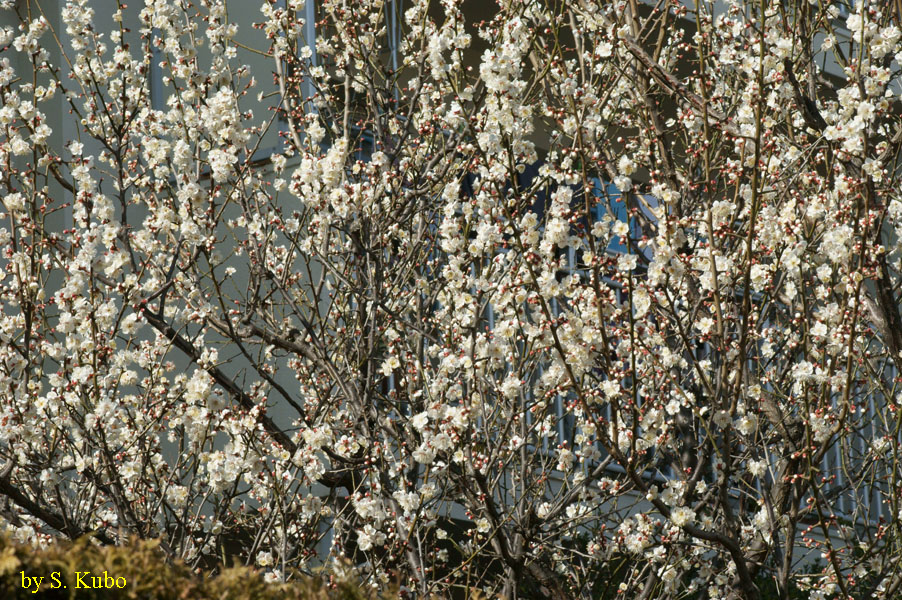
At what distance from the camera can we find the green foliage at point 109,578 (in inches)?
102

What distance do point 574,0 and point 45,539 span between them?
385cm

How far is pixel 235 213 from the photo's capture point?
9.60 meters

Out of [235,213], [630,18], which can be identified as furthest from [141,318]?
[235,213]

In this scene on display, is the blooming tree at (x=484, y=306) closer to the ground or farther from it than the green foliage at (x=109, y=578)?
farther from it

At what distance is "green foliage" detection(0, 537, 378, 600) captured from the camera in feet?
8.53

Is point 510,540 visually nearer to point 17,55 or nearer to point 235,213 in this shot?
point 235,213

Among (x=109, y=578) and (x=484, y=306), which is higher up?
(x=484, y=306)

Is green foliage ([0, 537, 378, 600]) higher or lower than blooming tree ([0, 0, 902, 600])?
lower

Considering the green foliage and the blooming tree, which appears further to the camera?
the blooming tree

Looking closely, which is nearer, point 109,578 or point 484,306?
point 109,578


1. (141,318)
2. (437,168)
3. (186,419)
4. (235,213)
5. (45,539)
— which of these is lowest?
(45,539)

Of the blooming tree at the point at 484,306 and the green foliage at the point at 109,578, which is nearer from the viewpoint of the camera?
the green foliage at the point at 109,578

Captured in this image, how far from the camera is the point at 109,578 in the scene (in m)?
2.70

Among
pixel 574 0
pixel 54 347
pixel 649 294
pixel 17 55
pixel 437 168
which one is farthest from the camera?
pixel 17 55
